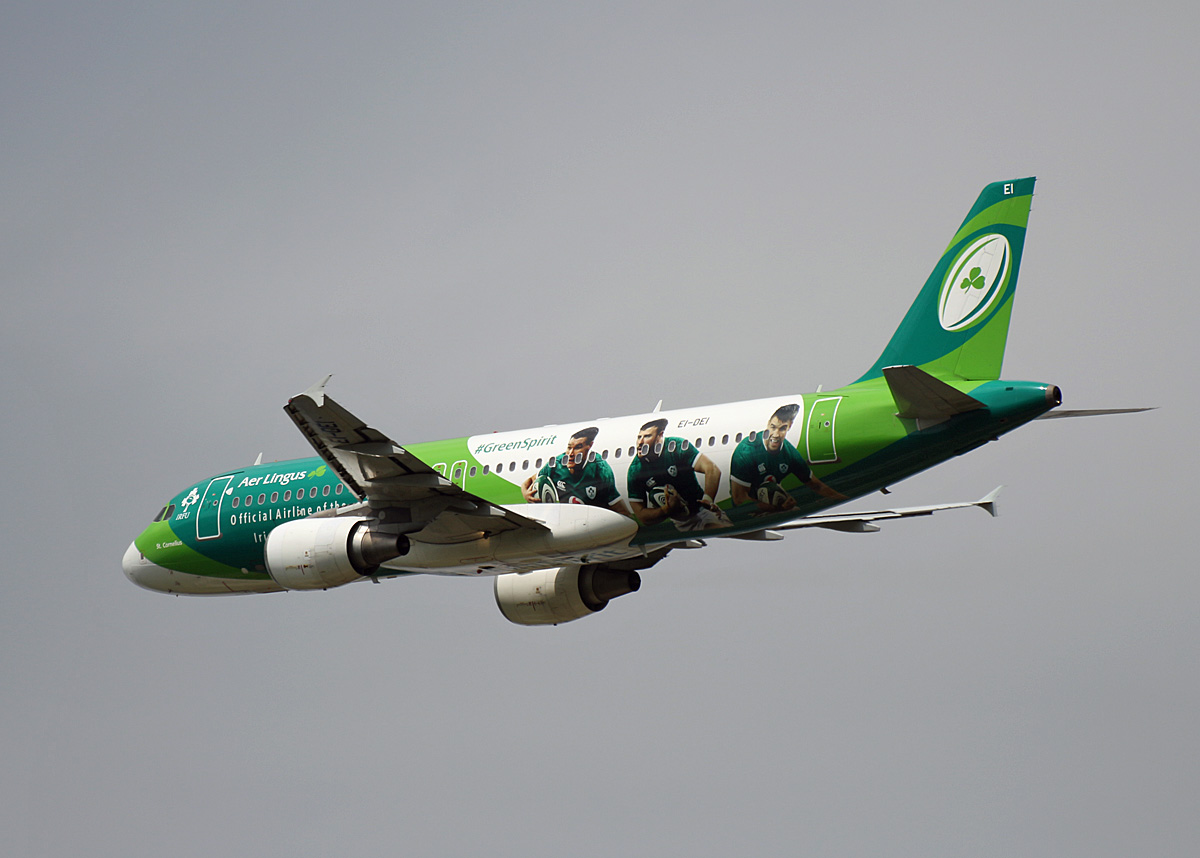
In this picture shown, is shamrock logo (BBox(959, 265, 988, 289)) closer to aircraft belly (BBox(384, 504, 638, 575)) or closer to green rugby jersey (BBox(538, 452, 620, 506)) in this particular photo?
green rugby jersey (BBox(538, 452, 620, 506))

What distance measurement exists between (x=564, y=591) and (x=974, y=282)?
11833 millimetres

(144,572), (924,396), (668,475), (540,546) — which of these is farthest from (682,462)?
(144,572)

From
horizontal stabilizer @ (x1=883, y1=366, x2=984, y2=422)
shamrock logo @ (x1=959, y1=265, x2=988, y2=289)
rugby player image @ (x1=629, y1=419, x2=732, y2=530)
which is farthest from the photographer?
rugby player image @ (x1=629, y1=419, x2=732, y2=530)

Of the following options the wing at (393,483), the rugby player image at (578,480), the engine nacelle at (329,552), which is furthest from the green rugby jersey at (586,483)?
the engine nacelle at (329,552)

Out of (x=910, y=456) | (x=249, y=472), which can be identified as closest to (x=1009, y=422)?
(x=910, y=456)

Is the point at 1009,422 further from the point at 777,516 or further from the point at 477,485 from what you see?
the point at 477,485

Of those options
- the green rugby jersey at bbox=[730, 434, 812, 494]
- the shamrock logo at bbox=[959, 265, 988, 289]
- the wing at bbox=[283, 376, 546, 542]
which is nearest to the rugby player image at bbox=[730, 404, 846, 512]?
the green rugby jersey at bbox=[730, 434, 812, 494]

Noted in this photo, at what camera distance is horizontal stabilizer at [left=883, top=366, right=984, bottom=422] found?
26.8m

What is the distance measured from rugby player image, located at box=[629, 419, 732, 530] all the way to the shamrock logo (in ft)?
19.4

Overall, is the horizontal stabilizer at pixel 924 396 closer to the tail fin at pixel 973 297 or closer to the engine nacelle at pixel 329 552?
the tail fin at pixel 973 297

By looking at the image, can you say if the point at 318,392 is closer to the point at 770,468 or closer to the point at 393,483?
the point at 393,483

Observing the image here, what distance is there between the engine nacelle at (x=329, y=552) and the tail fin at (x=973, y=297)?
10686 millimetres

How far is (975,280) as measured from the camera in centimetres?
2925

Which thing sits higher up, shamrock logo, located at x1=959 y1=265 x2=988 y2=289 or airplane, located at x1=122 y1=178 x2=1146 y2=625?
shamrock logo, located at x1=959 y1=265 x2=988 y2=289
